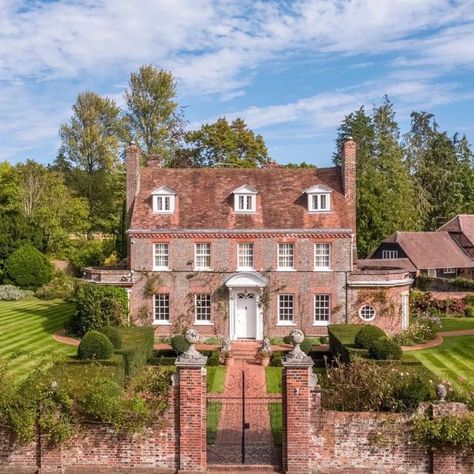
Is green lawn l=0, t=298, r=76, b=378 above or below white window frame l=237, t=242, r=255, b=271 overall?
below

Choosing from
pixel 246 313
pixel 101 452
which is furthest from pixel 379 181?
pixel 101 452

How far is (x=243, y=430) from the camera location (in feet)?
47.5

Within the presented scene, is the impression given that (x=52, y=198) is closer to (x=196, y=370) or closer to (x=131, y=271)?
(x=131, y=271)

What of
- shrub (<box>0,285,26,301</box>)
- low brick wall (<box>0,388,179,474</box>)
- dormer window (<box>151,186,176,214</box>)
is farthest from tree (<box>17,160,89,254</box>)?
low brick wall (<box>0,388,179,474</box>)

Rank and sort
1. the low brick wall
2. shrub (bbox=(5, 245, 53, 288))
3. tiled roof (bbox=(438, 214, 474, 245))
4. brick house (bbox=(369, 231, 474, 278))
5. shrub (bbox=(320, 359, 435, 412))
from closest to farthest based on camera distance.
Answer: the low brick wall, shrub (bbox=(320, 359, 435, 412)), shrub (bbox=(5, 245, 53, 288)), brick house (bbox=(369, 231, 474, 278)), tiled roof (bbox=(438, 214, 474, 245))

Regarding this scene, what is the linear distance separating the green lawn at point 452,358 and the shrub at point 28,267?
3461 centimetres

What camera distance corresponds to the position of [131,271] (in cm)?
3388

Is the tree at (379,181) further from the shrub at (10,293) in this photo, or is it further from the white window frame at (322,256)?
the shrub at (10,293)

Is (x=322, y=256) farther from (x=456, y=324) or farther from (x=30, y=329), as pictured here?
(x=30, y=329)

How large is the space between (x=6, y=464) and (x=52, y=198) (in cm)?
5102

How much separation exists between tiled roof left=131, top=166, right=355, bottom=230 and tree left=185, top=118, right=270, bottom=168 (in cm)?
2002

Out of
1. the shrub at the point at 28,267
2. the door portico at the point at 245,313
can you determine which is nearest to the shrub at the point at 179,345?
the door portico at the point at 245,313

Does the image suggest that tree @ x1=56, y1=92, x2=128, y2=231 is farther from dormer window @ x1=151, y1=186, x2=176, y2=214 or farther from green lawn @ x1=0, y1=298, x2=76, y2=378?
dormer window @ x1=151, y1=186, x2=176, y2=214

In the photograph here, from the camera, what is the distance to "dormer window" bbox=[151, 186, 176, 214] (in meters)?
34.4
